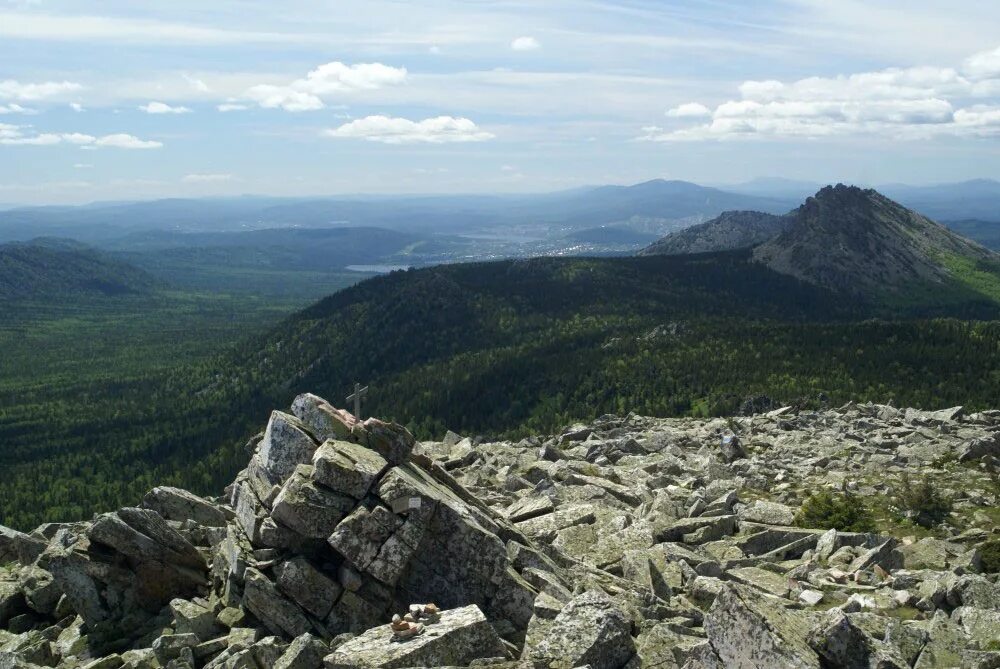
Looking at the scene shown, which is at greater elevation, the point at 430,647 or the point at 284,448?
the point at 284,448

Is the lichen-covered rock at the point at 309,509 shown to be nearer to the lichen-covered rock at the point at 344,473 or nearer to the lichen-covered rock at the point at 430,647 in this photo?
the lichen-covered rock at the point at 344,473

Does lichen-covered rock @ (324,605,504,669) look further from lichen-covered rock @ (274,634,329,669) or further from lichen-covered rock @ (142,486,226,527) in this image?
lichen-covered rock @ (142,486,226,527)

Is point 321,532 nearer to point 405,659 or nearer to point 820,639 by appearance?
point 405,659

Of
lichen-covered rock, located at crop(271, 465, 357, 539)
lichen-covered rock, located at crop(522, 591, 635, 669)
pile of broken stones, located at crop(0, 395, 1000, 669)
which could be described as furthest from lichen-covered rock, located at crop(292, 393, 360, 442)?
lichen-covered rock, located at crop(522, 591, 635, 669)

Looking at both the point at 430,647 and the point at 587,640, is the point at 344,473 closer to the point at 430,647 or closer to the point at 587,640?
the point at 430,647

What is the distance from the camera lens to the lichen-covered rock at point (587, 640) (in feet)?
59.3

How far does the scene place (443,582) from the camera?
23750mm

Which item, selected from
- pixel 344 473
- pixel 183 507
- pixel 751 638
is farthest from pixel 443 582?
pixel 183 507

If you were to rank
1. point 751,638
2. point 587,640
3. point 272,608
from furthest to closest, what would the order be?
point 272,608 < point 587,640 < point 751,638

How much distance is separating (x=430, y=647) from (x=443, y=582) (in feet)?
17.0

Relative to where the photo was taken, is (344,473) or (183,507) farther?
(183,507)

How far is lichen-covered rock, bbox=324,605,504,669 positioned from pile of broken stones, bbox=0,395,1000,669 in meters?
0.06

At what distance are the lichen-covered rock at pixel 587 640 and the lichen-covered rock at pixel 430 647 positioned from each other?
1278mm

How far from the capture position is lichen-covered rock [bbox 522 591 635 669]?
18.1 metres
